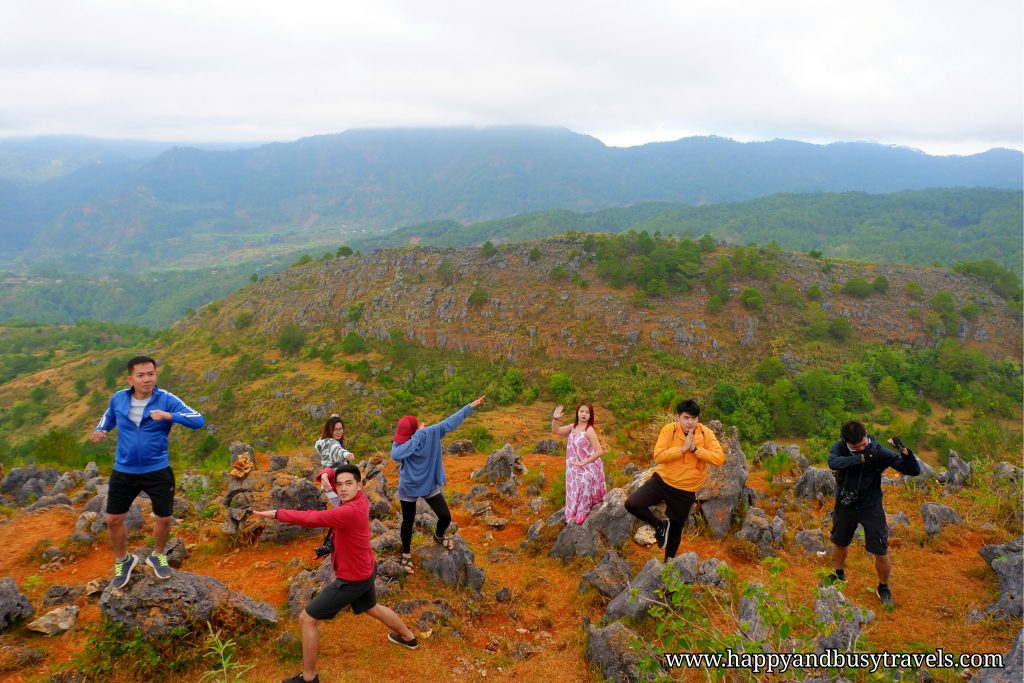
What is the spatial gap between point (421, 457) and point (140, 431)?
3014mm

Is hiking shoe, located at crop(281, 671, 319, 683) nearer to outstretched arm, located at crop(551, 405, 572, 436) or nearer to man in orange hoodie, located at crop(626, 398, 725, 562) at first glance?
man in orange hoodie, located at crop(626, 398, 725, 562)

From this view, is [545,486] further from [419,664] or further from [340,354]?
[340,354]

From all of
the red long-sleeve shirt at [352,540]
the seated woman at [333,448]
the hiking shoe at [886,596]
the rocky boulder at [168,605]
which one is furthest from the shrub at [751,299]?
the rocky boulder at [168,605]

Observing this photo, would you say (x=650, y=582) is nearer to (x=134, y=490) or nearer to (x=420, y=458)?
(x=420, y=458)

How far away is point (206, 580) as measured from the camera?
534 cm

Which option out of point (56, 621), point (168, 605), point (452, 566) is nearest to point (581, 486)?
point (452, 566)

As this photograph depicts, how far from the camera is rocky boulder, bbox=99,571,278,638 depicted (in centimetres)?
474

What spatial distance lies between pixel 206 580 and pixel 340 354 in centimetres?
4147

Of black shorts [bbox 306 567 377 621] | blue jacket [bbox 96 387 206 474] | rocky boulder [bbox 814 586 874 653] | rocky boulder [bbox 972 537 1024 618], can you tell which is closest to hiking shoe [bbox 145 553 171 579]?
blue jacket [bbox 96 387 206 474]

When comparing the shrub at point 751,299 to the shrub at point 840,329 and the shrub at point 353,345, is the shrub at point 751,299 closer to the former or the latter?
the shrub at point 840,329

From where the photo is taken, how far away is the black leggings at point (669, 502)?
19.2 feet

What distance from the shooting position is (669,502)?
5934 millimetres

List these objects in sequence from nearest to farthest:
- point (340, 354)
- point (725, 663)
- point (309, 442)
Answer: point (725, 663)
point (309, 442)
point (340, 354)

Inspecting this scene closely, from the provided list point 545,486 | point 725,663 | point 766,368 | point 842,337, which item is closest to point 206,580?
point 725,663
